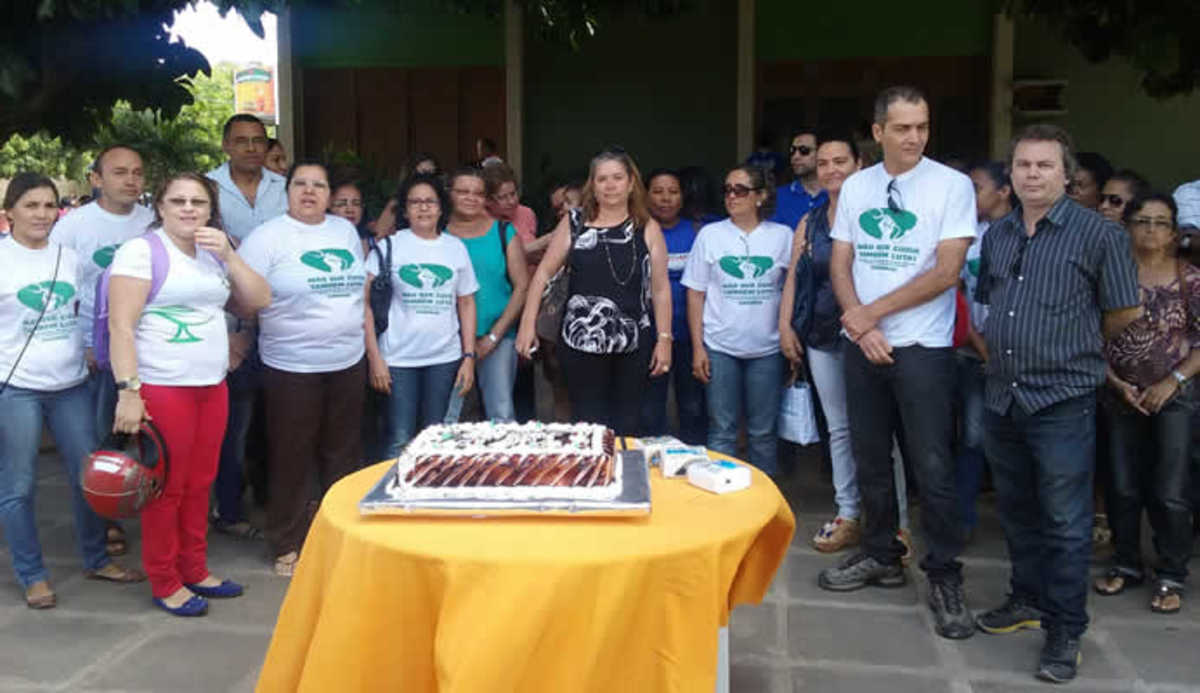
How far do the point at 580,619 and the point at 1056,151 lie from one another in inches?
99.2

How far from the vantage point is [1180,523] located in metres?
4.39

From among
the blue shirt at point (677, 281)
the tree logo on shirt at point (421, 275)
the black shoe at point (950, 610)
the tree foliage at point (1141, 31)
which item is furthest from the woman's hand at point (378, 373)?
the tree foliage at point (1141, 31)

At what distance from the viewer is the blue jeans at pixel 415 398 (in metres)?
5.24

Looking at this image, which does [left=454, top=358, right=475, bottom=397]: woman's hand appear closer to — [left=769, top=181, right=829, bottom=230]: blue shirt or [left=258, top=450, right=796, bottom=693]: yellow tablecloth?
[left=769, top=181, right=829, bottom=230]: blue shirt

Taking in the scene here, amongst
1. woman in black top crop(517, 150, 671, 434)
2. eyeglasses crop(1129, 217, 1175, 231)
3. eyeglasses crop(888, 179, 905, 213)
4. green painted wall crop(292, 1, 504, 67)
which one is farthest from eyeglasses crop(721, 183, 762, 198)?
green painted wall crop(292, 1, 504, 67)

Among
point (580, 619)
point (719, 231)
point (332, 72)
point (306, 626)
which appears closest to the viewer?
point (580, 619)

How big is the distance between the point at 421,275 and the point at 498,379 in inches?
30.1

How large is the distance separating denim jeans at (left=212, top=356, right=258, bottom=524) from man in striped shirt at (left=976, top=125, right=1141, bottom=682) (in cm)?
354

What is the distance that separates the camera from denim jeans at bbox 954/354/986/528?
500 cm

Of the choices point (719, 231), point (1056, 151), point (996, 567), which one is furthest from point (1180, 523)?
point (719, 231)

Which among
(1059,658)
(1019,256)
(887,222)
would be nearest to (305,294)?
(887,222)

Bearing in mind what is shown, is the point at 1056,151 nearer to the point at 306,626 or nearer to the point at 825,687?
the point at 825,687

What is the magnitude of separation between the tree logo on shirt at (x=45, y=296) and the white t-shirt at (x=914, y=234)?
11.1 ft

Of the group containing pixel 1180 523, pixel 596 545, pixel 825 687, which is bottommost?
pixel 825 687
